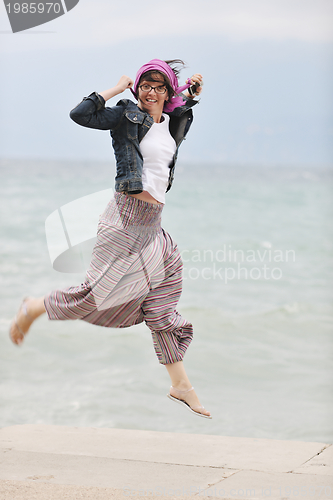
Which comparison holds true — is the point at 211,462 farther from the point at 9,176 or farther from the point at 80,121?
the point at 9,176

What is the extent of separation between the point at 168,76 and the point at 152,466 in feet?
7.04

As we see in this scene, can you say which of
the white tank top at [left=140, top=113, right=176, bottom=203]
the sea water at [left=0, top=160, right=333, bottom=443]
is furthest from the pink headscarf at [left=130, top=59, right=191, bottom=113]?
the sea water at [left=0, top=160, right=333, bottom=443]

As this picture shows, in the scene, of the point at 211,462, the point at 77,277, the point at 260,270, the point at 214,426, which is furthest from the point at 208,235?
the point at 211,462

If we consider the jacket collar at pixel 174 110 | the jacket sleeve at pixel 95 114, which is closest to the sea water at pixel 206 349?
the jacket collar at pixel 174 110

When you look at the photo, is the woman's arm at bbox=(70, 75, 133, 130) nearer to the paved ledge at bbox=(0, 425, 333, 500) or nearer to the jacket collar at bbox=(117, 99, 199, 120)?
the jacket collar at bbox=(117, 99, 199, 120)

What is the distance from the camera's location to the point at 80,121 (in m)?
2.52

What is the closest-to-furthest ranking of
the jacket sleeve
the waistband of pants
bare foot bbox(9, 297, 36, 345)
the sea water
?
the jacket sleeve
the waistband of pants
bare foot bbox(9, 297, 36, 345)
the sea water

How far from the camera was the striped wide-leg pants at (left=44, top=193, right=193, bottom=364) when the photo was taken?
280 cm

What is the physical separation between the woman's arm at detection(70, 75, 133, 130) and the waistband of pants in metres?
0.38

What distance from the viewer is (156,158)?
274 centimetres

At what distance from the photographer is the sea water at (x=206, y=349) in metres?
5.55

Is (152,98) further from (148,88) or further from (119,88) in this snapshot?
(119,88)

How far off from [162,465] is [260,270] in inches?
393

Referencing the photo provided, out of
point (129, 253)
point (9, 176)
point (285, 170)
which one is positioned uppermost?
point (129, 253)
